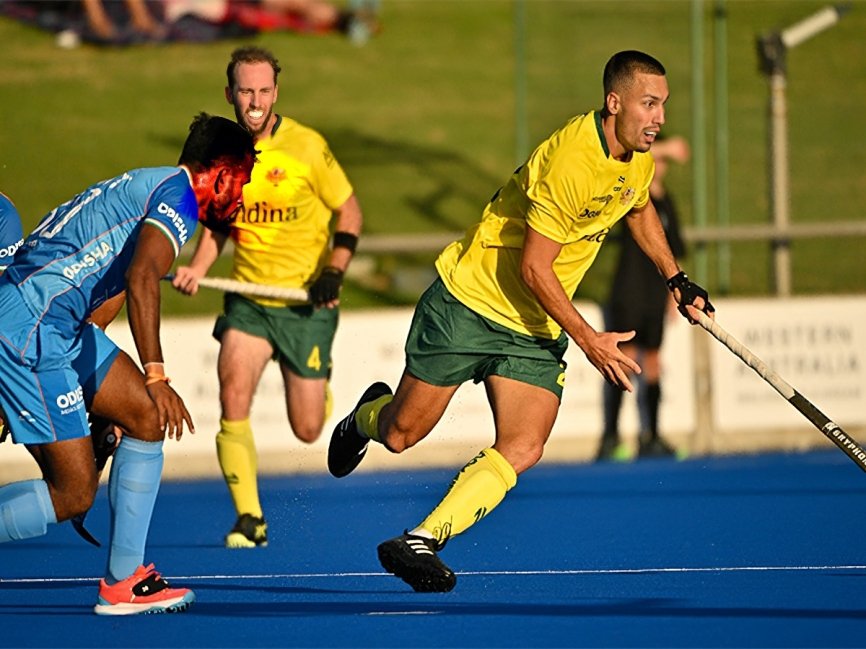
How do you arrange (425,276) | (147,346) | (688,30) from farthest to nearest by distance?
1. (425,276)
2. (688,30)
3. (147,346)

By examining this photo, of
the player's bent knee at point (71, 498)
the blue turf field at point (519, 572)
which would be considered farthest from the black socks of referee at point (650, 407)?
the player's bent knee at point (71, 498)

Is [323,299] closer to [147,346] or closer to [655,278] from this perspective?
[147,346]

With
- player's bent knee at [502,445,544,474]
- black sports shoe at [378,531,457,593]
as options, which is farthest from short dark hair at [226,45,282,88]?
black sports shoe at [378,531,457,593]

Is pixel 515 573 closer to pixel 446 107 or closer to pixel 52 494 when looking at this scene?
pixel 52 494

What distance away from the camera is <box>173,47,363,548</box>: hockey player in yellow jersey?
848 cm

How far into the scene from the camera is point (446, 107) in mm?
21969

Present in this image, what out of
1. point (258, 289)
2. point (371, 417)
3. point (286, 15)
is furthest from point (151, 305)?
point (286, 15)

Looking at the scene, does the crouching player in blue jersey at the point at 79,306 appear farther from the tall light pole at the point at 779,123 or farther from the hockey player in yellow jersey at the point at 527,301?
the tall light pole at the point at 779,123

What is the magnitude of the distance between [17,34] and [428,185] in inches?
243

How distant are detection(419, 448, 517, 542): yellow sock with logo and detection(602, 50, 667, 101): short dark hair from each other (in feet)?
4.43

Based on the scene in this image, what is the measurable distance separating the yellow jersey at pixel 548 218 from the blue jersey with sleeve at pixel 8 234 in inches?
64.4

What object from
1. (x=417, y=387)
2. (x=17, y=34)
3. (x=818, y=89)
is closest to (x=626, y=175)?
(x=417, y=387)

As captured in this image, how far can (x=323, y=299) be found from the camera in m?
8.50

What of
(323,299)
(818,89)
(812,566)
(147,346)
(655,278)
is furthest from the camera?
(818,89)
